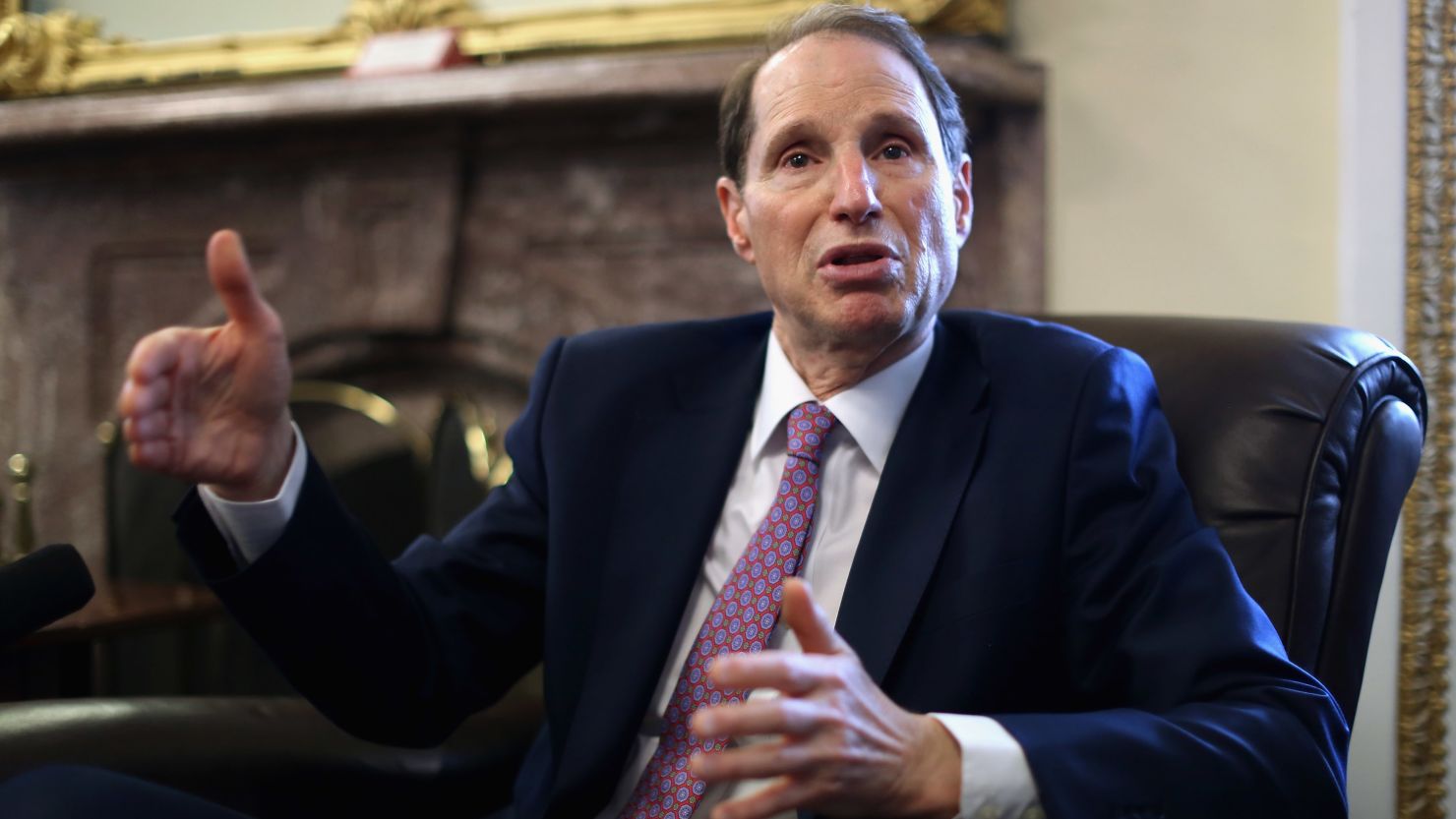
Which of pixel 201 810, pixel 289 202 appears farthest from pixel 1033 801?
pixel 289 202

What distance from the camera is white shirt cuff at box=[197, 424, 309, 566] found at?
3.22 ft

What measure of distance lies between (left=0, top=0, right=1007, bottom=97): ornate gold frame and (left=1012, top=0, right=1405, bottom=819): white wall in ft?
0.66

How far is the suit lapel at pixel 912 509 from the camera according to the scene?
1.04m

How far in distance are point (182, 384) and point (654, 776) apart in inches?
20.0

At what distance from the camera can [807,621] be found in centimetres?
77

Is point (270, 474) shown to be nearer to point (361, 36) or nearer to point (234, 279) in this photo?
point (234, 279)

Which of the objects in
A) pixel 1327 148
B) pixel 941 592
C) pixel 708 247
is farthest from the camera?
pixel 708 247

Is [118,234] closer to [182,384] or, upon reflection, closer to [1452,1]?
[182,384]

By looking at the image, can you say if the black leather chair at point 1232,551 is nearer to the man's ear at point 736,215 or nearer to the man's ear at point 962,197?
the man's ear at point 962,197

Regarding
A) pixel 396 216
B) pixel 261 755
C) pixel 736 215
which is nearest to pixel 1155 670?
pixel 736 215

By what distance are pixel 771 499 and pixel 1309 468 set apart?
1.51 feet

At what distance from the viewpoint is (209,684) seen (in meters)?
2.57

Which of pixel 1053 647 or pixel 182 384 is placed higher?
pixel 182 384

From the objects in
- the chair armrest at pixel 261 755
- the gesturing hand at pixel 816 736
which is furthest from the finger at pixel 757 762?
the chair armrest at pixel 261 755
